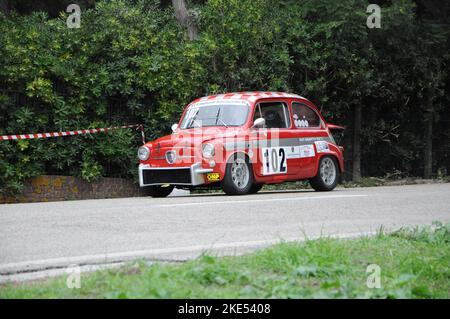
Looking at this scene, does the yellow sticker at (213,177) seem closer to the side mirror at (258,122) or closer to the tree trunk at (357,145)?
the side mirror at (258,122)

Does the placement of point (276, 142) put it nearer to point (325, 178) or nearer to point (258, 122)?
point (258, 122)

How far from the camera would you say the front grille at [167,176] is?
14461mm

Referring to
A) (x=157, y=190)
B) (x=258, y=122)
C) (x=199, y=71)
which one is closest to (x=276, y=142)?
(x=258, y=122)

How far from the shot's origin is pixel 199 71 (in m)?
18.1

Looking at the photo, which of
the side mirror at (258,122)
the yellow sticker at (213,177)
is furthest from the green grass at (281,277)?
the side mirror at (258,122)

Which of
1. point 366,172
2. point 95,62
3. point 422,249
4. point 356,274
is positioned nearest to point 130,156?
point 95,62

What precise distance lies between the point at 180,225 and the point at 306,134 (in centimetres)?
751

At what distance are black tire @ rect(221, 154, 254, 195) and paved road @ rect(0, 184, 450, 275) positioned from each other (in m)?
1.75

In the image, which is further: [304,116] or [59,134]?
[304,116]

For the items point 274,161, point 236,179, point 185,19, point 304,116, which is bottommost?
point 236,179

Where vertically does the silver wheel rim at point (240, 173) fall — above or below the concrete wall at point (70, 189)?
above

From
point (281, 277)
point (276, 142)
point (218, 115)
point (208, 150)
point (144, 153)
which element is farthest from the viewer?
point (276, 142)
